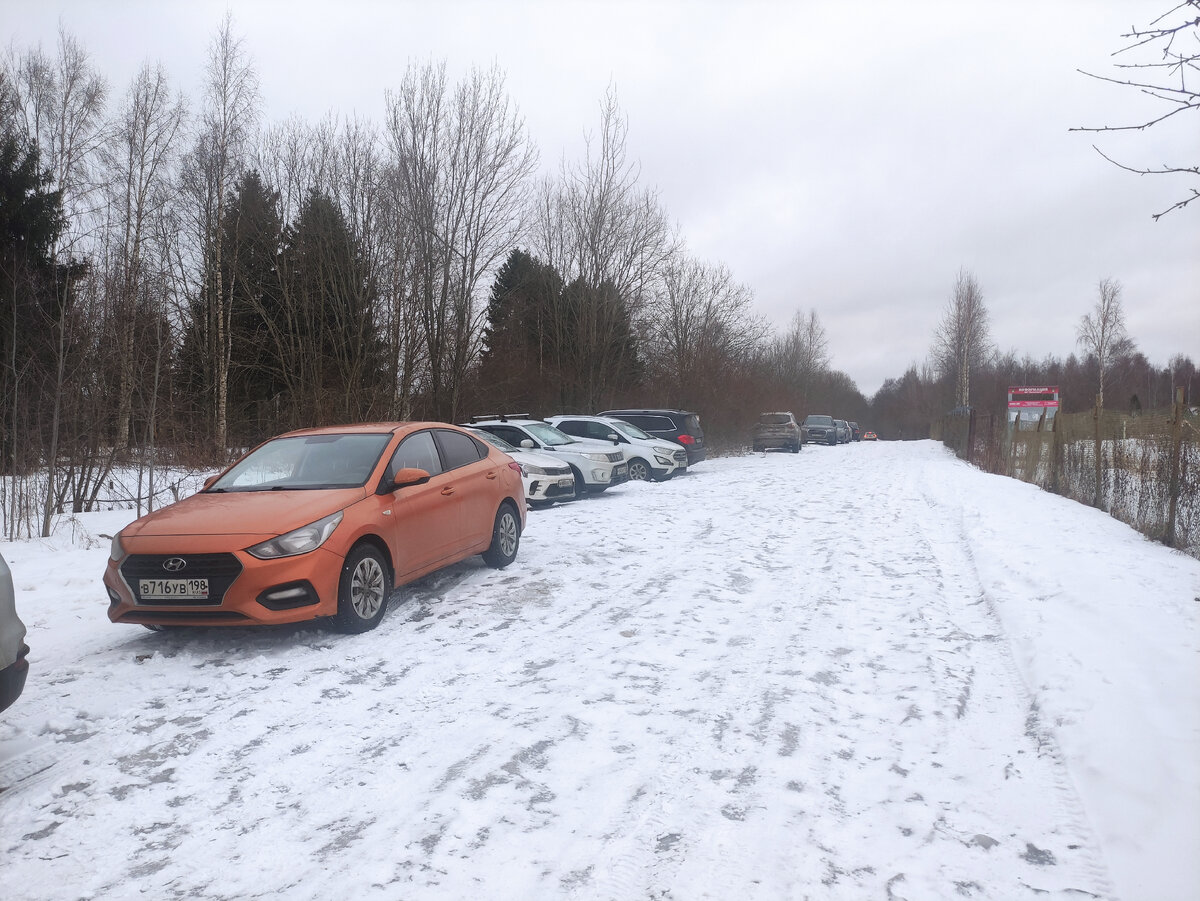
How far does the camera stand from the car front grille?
5531 millimetres

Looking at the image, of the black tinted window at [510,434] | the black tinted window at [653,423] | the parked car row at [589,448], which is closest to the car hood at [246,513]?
the parked car row at [589,448]

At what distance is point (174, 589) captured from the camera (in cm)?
557

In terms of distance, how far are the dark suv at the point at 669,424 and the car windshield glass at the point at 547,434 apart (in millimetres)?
5826

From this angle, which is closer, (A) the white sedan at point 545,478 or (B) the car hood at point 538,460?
(A) the white sedan at point 545,478

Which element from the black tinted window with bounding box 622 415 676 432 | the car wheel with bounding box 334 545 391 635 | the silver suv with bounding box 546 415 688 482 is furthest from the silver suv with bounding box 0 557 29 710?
the black tinted window with bounding box 622 415 676 432

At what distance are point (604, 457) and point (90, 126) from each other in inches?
747

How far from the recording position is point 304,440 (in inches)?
301

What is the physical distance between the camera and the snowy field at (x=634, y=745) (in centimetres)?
308

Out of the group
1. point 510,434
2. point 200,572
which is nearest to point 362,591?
point 200,572

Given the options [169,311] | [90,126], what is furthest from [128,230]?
[169,311]

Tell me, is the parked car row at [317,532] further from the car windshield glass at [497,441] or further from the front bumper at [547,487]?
the car windshield glass at [497,441]

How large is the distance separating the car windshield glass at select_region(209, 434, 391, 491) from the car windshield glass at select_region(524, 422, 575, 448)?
8.58 m

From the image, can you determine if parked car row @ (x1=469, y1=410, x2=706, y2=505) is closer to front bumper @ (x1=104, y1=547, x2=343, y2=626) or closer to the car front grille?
front bumper @ (x1=104, y1=547, x2=343, y2=626)

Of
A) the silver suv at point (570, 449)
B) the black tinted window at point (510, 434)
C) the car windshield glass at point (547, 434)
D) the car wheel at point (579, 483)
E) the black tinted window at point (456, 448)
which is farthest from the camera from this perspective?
the car windshield glass at point (547, 434)
